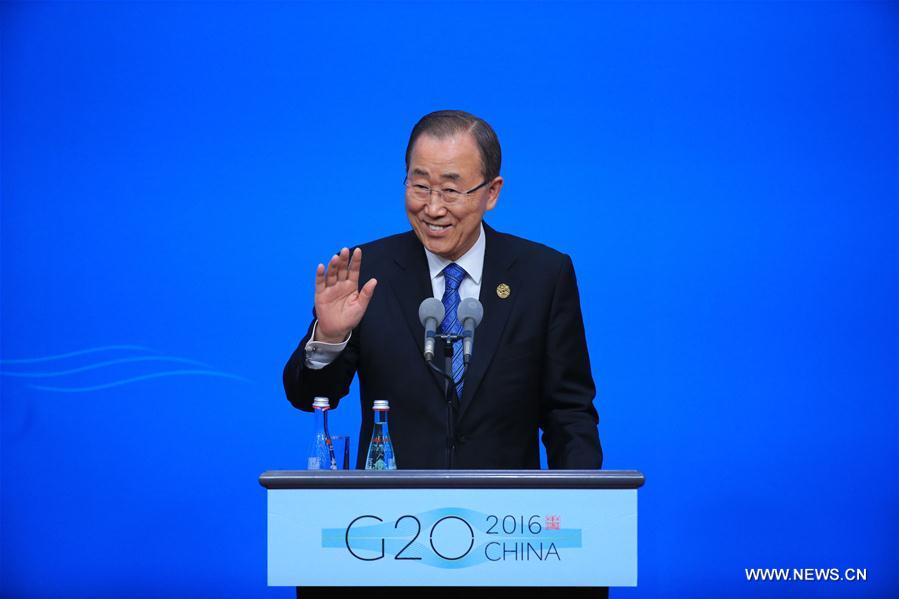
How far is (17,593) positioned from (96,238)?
1564mm

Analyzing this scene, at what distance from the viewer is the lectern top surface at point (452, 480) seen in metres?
2.08

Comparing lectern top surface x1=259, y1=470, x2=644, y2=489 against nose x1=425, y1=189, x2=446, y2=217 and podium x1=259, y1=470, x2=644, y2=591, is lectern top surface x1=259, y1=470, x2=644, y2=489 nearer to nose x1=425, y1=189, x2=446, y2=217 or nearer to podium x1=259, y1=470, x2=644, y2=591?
podium x1=259, y1=470, x2=644, y2=591

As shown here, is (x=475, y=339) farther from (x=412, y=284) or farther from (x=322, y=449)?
(x=322, y=449)

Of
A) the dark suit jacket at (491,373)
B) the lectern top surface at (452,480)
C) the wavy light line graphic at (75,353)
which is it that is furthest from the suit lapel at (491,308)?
the wavy light line graphic at (75,353)

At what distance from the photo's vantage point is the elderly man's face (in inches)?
112

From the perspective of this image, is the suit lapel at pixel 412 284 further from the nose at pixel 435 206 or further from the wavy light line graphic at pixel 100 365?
the wavy light line graphic at pixel 100 365

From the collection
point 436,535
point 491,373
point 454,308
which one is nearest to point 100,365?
point 454,308

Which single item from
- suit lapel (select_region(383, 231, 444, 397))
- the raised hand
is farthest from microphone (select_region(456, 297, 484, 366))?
suit lapel (select_region(383, 231, 444, 397))

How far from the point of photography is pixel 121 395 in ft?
15.3

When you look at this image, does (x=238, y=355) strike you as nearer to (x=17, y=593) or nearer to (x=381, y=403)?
(x=17, y=593)

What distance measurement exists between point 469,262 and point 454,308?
0.16 metres

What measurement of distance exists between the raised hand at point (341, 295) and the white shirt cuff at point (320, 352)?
8cm

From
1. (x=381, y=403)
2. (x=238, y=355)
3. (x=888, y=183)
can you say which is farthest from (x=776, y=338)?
(x=381, y=403)

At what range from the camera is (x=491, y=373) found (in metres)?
2.82
